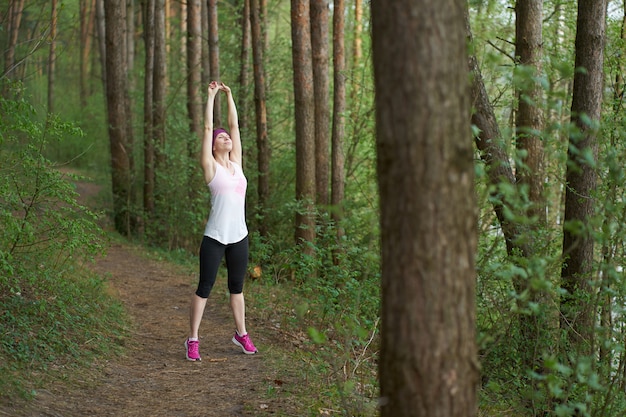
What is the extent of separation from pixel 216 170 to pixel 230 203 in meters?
0.34

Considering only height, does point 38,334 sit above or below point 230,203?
below

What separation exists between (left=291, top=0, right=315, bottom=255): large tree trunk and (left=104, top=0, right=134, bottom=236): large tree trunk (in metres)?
4.72

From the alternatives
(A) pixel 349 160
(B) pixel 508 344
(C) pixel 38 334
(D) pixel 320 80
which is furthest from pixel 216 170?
(A) pixel 349 160

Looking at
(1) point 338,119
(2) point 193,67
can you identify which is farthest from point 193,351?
(2) point 193,67

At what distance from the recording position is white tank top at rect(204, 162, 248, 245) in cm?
682

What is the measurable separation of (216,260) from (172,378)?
1162mm

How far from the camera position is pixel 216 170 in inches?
270

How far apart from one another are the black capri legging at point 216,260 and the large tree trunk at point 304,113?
4.83 metres

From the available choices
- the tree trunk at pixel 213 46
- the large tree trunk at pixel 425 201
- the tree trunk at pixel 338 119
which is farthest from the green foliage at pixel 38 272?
the tree trunk at pixel 213 46

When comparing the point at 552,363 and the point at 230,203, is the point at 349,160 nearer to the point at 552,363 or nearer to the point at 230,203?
the point at 230,203

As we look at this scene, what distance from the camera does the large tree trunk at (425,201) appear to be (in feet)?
9.55

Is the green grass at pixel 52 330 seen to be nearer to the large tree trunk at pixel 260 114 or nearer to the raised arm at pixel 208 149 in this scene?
the raised arm at pixel 208 149

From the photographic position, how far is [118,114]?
15.9 meters

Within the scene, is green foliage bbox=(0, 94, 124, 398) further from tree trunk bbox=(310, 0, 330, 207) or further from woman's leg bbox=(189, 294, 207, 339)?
tree trunk bbox=(310, 0, 330, 207)
